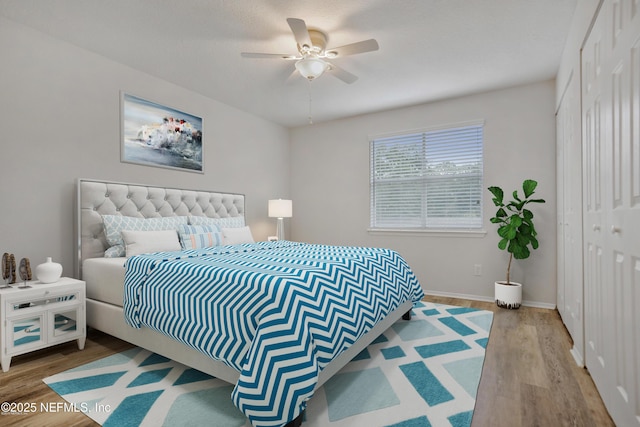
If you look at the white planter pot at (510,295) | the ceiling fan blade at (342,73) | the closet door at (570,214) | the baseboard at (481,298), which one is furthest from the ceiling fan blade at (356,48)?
the baseboard at (481,298)

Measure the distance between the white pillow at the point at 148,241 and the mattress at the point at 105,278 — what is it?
0.13 meters

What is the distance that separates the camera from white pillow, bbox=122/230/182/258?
2.75 m

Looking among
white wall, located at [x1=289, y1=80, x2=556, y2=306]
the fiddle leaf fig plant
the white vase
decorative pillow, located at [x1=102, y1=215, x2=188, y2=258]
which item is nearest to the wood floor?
the white vase

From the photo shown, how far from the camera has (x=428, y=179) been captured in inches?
169

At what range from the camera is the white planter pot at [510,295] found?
11.5 ft

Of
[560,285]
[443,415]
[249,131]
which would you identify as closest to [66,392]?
[443,415]

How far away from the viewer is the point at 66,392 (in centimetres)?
181

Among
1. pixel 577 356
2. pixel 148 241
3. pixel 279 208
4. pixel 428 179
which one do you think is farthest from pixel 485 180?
pixel 148 241

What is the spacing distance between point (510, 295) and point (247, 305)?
313cm

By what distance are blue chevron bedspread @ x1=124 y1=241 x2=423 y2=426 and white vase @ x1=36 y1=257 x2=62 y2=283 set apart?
0.54 meters

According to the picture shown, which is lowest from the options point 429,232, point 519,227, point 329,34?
point 429,232

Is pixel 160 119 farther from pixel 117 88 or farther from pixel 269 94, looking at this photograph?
Result: pixel 269 94

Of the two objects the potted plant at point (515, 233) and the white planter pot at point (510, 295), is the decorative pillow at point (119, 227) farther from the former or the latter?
the white planter pot at point (510, 295)

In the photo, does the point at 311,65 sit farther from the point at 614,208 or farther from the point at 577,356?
the point at 577,356
